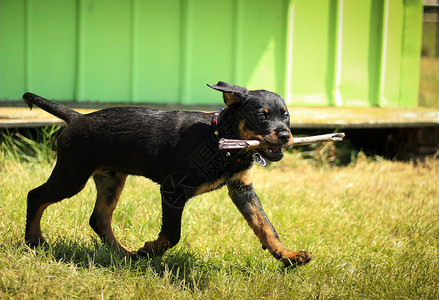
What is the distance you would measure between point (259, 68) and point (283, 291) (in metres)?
4.70

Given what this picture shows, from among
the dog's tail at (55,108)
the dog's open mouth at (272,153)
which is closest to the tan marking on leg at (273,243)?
the dog's open mouth at (272,153)

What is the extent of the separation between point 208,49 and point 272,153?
169 inches

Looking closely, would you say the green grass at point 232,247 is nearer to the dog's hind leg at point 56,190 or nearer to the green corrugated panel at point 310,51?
the dog's hind leg at point 56,190

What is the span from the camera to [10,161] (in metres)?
6.21

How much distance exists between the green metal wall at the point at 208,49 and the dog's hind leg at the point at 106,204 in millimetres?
3173

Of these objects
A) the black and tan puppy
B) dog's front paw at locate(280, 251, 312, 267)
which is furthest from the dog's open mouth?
dog's front paw at locate(280, 251, 312, 267)

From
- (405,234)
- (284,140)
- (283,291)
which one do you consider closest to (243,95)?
(284,140)

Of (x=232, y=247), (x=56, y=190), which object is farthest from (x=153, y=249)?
(x=56, y=190)

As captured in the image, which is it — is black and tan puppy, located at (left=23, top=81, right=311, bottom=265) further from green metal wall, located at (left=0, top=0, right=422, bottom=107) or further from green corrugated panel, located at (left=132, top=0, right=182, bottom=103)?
green corrugated panel, located at (left=132, top=0, right=182, bottom=103)

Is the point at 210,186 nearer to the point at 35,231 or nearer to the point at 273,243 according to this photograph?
the point at 273,243

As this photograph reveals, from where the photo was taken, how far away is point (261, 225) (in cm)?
399

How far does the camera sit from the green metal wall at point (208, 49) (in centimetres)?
705

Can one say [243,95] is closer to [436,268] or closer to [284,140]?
[284,140]

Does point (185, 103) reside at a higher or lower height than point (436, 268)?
higher
